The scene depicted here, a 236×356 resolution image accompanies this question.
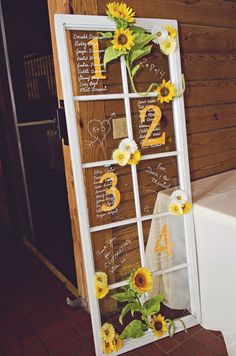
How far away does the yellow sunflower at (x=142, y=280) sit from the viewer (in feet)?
6.27

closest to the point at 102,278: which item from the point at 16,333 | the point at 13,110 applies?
the point at 16,333

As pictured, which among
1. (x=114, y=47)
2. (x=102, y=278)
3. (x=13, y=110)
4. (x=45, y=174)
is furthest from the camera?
(x=13, y=110)

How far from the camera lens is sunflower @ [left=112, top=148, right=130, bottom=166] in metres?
1.83

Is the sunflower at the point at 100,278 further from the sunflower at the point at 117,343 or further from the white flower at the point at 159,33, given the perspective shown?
the white flower at the point at 159,33

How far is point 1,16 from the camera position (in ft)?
9.46

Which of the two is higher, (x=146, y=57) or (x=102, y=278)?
(x=146, y=57)

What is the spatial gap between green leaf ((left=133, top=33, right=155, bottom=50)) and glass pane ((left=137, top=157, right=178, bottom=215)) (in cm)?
69

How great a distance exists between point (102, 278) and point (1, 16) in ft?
8.06

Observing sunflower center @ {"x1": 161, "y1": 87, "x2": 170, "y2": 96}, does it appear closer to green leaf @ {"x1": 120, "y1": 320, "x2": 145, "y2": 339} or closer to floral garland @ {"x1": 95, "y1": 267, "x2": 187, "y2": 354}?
floral garland @ {"x1": 95, "y1": 267, "x2": 187, "y2": 354}

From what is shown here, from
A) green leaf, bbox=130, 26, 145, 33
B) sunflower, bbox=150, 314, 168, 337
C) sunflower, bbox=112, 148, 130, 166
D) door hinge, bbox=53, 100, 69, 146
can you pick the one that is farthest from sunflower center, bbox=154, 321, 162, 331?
green leaf, bbox=130, 26, 145, 33

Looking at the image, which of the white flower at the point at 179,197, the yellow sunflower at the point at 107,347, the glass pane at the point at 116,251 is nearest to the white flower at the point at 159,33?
the white flower at the point at 179,197

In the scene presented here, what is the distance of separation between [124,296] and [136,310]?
122 millimetres

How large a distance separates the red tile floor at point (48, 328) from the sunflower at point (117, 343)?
86 mm

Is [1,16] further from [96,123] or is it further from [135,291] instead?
[135,291]
